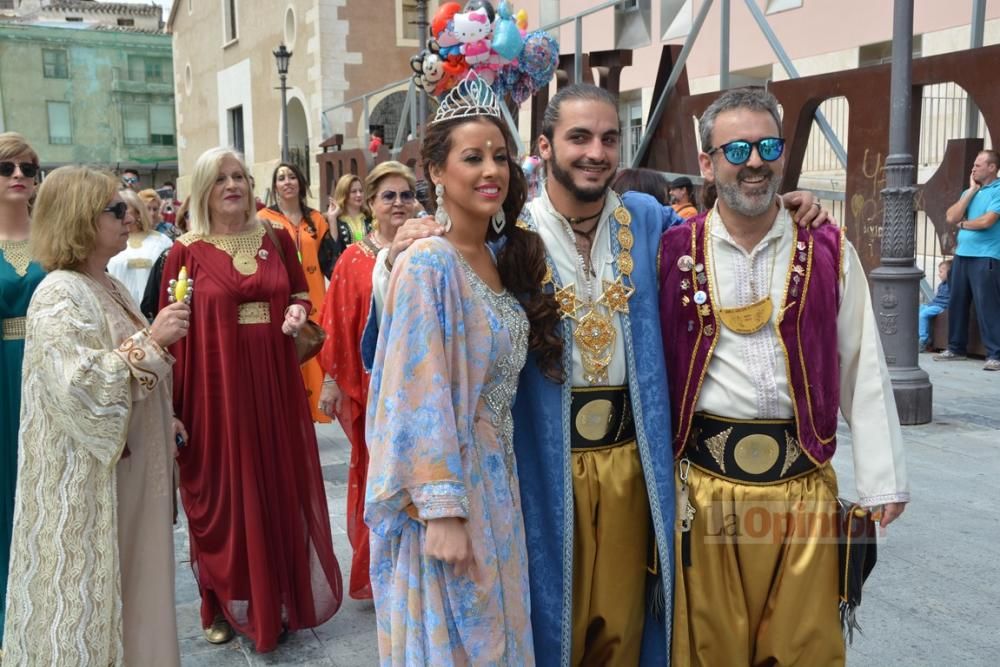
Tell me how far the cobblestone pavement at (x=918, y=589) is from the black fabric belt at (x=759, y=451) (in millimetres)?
1122

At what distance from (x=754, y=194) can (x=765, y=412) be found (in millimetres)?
612

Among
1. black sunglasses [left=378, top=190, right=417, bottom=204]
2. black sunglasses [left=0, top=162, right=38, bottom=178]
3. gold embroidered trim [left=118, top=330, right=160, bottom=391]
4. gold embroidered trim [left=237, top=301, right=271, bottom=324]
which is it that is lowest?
gold embroidered trim [left=118, top=330, right=160, bottom=391]

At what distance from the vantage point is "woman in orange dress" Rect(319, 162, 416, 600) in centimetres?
411

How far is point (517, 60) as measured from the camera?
483 cm

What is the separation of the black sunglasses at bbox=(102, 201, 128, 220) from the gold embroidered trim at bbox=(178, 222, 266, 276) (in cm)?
74

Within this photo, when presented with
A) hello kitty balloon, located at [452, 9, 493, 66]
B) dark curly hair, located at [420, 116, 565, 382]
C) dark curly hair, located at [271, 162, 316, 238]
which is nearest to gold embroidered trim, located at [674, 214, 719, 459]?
dark curly hair, located at [420, 116, 565, 382]

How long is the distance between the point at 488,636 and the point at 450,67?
2474 millimetres

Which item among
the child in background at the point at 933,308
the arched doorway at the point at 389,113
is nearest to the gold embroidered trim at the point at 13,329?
the child in background at the point at 933,308

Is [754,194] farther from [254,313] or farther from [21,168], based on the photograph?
[21,168]

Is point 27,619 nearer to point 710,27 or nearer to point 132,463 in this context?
point 132,463

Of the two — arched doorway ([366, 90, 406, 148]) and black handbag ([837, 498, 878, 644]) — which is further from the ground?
arched doorway ([366, 90, 406, 148])

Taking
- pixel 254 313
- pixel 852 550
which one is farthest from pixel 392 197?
pixel 852 550

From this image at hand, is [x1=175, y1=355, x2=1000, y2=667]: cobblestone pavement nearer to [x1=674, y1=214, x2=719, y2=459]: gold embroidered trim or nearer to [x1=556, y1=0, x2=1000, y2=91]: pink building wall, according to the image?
[x1=674, y1=214, x2=719, y2=459]: gold embroidered trim

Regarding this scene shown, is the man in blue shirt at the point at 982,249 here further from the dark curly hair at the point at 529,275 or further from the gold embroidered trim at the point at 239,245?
the dark curly hair at the point at 529,275
